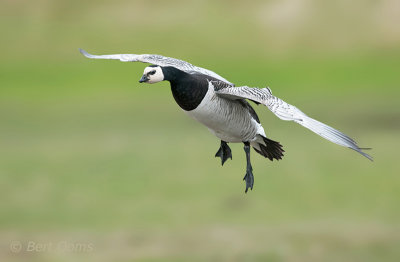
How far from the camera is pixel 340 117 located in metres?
22.3

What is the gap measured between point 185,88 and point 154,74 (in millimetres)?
256

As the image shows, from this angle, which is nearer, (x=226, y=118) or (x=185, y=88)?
(x=185, y=88)

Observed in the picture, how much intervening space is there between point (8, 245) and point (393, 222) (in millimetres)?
6340

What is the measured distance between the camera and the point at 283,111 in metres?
5.60

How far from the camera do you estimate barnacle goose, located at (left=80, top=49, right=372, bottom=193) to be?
5457 millimetres

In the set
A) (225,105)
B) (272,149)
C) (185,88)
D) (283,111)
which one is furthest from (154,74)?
(272,149)

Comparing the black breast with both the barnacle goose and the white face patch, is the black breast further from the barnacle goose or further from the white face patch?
the white face patch

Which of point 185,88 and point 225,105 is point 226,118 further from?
point 185,88

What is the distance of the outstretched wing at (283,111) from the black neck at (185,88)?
17 cm

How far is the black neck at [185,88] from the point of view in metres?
5.54
